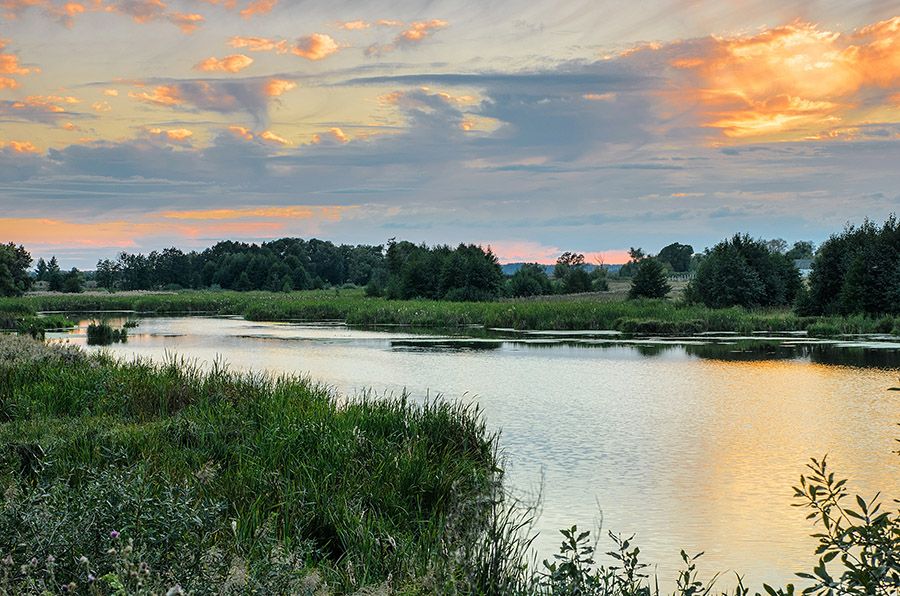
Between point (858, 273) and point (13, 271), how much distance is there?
267 ft

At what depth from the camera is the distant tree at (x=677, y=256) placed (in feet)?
472

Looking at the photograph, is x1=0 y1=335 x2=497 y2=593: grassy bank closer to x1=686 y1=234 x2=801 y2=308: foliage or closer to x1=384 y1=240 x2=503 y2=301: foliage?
x1=686 y1=234 x2=801 y2=308: foliage

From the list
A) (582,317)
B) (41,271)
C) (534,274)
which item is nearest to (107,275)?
(41,271)

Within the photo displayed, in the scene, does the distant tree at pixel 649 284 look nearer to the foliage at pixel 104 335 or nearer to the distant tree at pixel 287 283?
the foliage at pixel 104 335

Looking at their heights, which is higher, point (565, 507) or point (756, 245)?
point (756, 245)

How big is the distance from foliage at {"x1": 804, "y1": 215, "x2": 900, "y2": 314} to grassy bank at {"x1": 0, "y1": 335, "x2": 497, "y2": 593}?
3884 centimetres

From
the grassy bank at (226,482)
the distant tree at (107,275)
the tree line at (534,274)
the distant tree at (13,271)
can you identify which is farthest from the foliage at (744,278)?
the distant tree at (107,275)

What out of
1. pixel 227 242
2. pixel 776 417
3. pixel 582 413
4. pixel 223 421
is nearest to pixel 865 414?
pixel 776 417

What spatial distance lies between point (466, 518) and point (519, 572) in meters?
1.33

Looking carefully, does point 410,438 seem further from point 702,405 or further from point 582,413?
point 702,405

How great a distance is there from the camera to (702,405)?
20.8 m

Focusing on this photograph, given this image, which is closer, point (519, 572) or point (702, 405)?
point (519, 572)

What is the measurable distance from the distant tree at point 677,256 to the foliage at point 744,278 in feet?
267

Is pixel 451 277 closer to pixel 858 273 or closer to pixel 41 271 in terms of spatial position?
pixel 858 273
